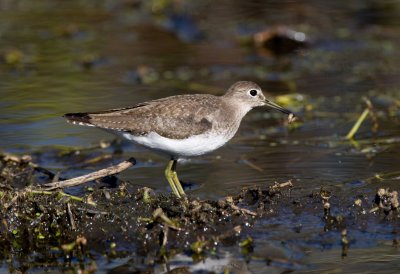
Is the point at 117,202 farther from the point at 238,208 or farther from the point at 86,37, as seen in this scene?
the point at 86,37

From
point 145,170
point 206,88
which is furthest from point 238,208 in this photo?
point 206,88

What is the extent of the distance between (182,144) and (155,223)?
116 centimetres

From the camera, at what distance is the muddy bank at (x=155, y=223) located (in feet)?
23.0

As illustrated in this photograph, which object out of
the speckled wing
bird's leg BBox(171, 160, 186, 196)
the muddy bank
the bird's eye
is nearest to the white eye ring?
the bird's eye

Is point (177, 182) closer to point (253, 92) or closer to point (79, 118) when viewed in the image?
point (79, 118)

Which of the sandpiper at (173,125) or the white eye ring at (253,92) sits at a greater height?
the white eye ring at (253,92)

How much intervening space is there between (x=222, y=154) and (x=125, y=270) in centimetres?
329

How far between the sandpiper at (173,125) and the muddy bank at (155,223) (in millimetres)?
651

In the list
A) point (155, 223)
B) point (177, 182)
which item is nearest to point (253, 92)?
point (177, 182)

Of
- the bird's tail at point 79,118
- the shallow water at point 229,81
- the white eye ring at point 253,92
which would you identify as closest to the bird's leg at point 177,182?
the shallow water at point 229,81

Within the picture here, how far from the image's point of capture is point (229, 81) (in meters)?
12.6

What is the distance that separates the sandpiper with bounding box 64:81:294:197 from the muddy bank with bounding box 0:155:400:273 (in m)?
0.65

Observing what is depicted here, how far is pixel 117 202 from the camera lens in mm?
7652

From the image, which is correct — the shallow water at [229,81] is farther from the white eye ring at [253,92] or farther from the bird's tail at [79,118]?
the bird's tail at [79,118]
